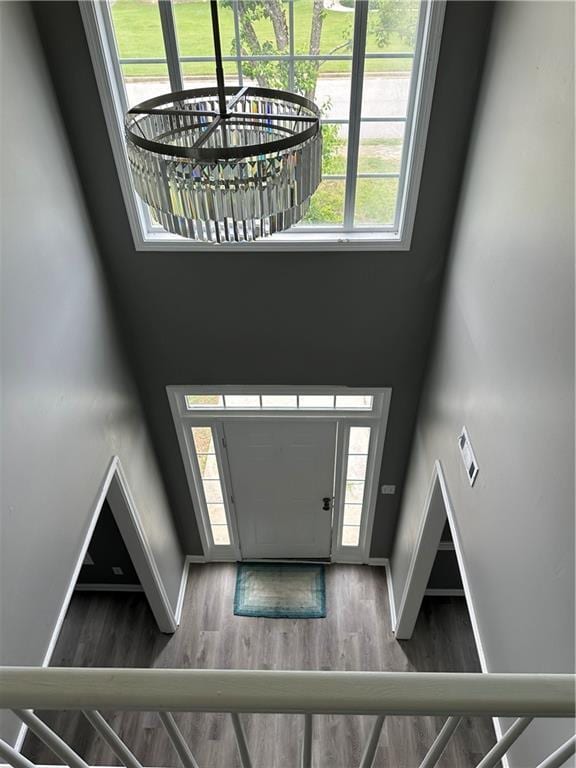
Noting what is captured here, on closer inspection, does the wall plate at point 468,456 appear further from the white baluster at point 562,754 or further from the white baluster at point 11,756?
the white baluster at point 11,756

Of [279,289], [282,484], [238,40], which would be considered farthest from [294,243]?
[282,484]

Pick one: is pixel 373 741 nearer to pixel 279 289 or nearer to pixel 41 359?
pixel 41 359

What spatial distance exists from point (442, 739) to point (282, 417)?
3358 mm

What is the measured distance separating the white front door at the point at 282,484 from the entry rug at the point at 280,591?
4.7 inches

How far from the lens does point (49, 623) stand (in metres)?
2.68

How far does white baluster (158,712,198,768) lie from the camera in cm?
107

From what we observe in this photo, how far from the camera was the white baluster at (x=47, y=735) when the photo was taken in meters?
0.98

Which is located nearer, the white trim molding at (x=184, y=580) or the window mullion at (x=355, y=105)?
the window mullion at (x=355, y=105)

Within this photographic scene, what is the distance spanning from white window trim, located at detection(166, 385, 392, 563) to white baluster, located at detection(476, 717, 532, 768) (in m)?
2.98

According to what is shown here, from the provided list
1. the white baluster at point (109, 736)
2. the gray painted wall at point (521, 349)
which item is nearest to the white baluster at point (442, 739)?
the white baluster at point (109, 736)

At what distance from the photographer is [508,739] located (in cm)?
101

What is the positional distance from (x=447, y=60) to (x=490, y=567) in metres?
2.30

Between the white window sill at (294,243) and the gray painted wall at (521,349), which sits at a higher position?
the white window sill at (294,243)

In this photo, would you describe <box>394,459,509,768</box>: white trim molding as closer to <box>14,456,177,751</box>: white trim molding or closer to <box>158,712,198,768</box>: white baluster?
<box>158,712,198,768</box>: white baluster
